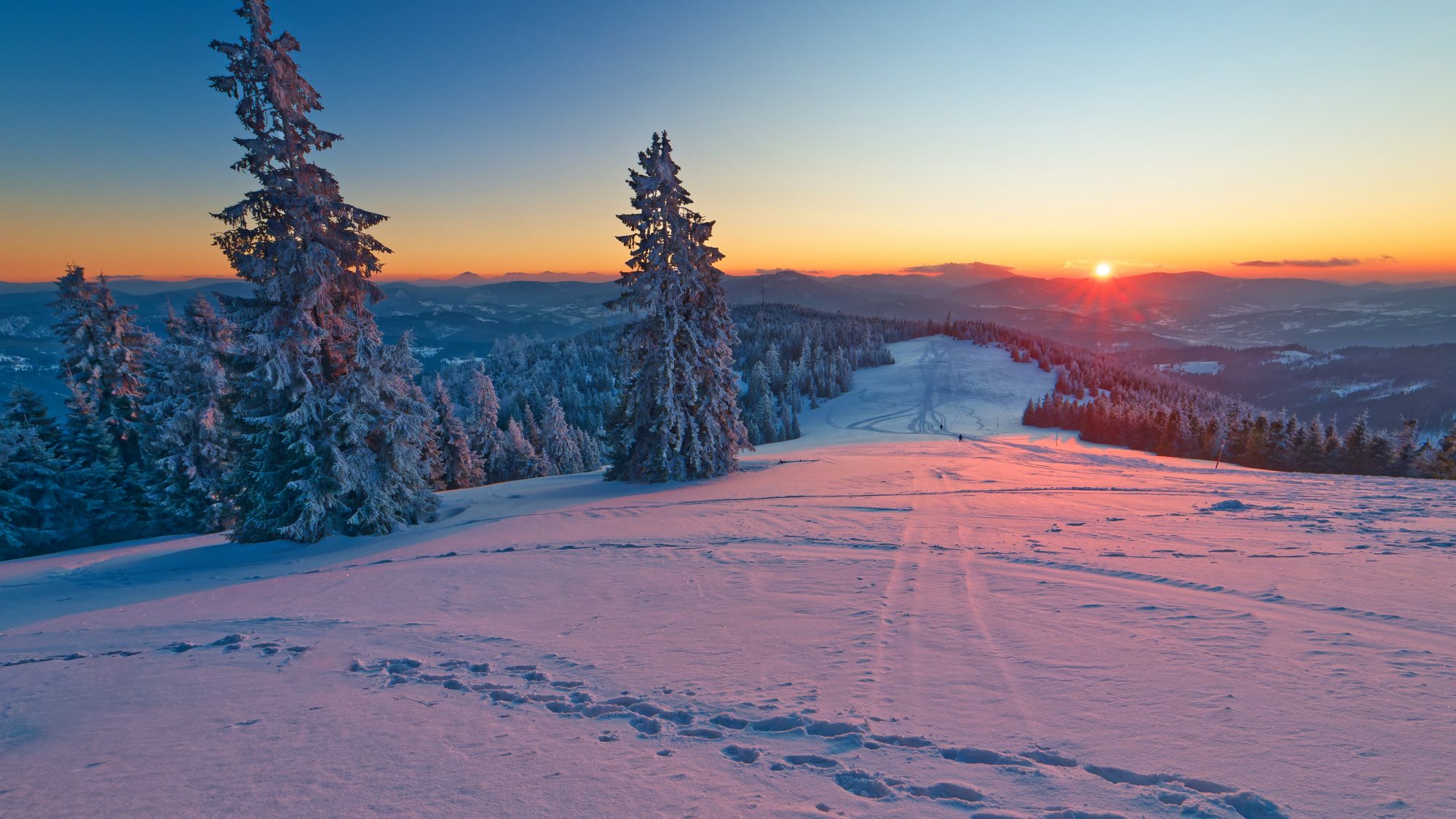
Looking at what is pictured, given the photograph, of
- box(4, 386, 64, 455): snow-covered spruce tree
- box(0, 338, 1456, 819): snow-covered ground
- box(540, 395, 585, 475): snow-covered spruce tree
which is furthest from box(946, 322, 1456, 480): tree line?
box(4, 386, 64, 455): snow-covered spruce tree

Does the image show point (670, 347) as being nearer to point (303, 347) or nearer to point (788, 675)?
point (303, 347)

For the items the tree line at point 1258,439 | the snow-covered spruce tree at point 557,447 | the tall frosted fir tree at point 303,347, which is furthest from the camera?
the snow-covered spruce tree at point 557,447

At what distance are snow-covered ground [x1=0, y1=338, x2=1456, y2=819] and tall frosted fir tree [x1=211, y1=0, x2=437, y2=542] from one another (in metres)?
3.51

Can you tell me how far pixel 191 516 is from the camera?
1021 inches

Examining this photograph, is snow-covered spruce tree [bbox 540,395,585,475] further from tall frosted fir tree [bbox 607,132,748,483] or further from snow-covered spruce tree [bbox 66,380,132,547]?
tall frosted fir tree [bbox 607,132,748,483]

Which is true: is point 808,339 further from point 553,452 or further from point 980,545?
point 980,545

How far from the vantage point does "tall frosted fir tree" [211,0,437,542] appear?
14.1 meters

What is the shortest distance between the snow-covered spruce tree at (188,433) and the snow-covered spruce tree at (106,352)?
0.94m

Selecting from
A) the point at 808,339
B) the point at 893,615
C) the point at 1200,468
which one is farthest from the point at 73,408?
the point at 808,339

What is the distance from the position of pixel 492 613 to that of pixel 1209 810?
7.92m

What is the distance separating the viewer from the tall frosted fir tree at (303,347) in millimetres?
14133

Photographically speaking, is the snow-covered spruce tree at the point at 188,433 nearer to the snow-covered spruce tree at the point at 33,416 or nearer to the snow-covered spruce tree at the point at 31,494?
the snow-covered spruce tree at the point at 31,494

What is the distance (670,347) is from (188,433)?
23.0 meters

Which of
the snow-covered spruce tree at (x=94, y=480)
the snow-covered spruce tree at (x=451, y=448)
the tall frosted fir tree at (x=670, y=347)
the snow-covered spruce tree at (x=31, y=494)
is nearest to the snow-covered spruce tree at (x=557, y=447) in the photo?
the snow-covered spruce tree at (x=451, y=448)
